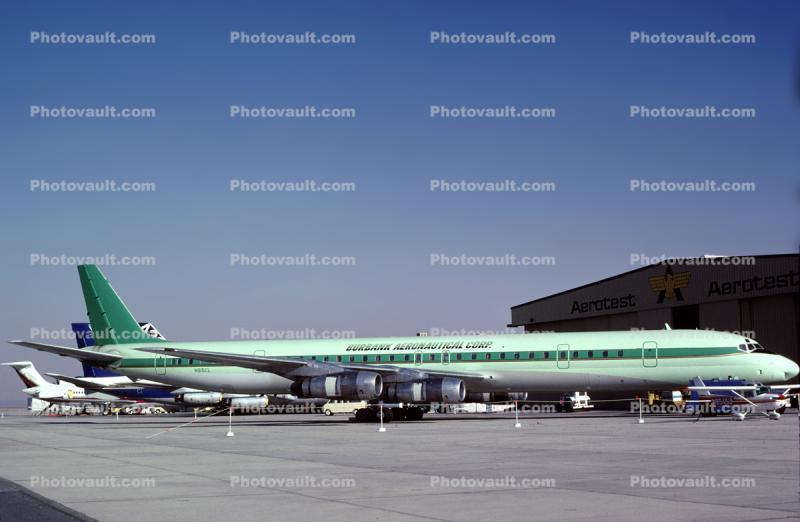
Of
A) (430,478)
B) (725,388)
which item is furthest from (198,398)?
(430,478)

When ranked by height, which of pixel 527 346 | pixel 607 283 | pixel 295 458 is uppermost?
pixel 607 283

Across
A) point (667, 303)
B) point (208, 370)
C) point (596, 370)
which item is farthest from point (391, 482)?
point (667, 303)

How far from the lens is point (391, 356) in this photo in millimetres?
41781

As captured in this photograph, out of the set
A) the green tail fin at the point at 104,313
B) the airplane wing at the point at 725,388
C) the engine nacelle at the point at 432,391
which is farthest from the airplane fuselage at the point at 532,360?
the engine nacelle at the point at 432,391

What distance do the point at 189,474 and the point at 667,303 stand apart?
45.1 meters

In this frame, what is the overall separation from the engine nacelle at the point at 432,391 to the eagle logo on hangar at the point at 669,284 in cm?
2300

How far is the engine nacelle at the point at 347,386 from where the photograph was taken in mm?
37312

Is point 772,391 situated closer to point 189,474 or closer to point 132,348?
point 189,474

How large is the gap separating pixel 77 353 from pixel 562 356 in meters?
24.0

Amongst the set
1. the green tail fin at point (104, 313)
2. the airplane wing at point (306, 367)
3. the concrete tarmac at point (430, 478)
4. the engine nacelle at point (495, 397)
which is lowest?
the engine nacelle at point (495, 397)

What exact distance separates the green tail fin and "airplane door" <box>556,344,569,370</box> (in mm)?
22596

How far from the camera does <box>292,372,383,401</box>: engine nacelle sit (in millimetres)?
37312

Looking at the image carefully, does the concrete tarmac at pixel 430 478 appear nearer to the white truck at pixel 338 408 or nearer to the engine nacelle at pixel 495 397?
the engine nacelle at pixel 495 397

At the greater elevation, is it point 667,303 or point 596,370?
point 667,303
